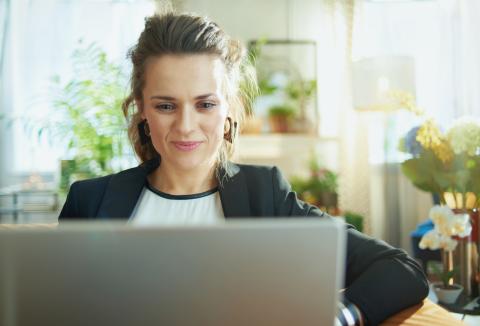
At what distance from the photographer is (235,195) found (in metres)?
1.16

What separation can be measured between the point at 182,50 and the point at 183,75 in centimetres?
7

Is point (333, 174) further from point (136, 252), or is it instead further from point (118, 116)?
point (136, 252)

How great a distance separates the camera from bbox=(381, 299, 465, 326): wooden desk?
2.86ft

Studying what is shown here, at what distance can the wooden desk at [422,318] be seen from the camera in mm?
873

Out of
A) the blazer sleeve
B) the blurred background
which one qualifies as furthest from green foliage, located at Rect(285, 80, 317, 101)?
the blazer sleeve

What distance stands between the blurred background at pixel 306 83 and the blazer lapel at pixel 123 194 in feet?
9.06

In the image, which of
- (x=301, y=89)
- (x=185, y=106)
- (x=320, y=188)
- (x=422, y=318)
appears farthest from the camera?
(x=301, y=89)

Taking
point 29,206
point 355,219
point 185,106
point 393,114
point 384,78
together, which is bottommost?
point 355,219

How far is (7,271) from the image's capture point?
1.58ft

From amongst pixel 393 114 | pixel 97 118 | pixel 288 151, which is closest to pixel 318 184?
pixel 288 151

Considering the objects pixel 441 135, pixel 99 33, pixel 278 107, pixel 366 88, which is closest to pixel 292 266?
pixel 441 135

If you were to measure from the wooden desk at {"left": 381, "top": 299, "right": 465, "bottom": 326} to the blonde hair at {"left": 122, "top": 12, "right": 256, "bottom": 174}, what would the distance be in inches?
22.7

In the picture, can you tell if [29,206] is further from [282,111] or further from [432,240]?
[432,240]

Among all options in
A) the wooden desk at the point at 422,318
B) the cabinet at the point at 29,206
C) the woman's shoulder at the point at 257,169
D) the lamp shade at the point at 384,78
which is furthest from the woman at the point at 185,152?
the cabinet at the point at 29,206
